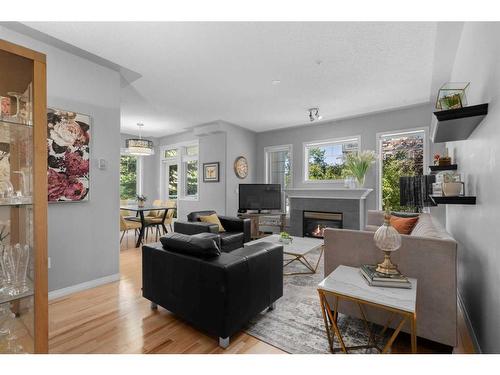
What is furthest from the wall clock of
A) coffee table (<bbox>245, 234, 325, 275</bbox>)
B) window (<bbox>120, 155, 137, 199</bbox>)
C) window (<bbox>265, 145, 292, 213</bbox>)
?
window (<bbox>120, 155, 137, 199</bbox>)

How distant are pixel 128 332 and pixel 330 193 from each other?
418 cm

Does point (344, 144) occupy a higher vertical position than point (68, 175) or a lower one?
higher

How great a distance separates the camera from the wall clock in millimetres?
5785

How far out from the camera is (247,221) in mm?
4316

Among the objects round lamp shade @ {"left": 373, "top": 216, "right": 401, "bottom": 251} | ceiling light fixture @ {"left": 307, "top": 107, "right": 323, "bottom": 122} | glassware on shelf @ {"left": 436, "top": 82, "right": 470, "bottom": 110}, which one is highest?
ceiling light fixture @ {"left": 307, "top": 107, "right": 323, "bottom": 122}

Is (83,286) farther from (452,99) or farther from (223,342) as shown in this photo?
(452,99)

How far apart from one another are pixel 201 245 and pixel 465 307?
90.9 inches

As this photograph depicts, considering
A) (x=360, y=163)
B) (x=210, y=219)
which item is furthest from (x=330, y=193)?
(x=210, y=219)

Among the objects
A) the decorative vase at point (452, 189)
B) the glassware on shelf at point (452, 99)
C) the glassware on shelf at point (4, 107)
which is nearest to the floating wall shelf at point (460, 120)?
the glassware on shelf at point (452, 99)

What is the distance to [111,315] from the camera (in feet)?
7.25

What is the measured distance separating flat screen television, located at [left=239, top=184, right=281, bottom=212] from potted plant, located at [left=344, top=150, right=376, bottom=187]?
1631mm

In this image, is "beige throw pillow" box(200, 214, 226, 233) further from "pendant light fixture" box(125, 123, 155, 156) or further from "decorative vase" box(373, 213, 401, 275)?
"decorative vase" box(373, 213, 401, 275)
